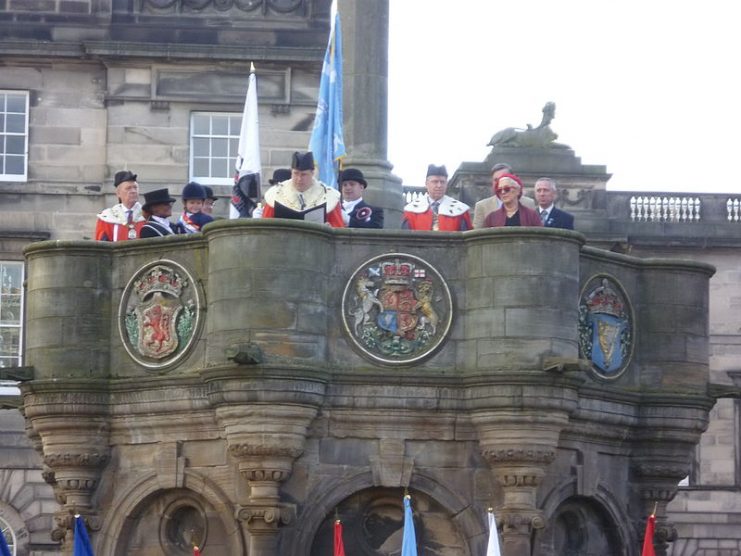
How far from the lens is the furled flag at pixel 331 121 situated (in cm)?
2438

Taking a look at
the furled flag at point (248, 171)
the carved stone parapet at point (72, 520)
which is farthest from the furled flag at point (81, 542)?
the furled flag at point (248, 171)

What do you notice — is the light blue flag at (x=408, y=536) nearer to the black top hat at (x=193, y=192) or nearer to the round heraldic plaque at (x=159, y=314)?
the round heraldic plaque at (x=159, y=314)

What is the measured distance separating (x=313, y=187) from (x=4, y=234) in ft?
74.7

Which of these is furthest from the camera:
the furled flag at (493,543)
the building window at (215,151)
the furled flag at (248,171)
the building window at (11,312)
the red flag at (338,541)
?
the building window at (215,151)

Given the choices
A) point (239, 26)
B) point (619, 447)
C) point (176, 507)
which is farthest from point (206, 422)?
point (239, 26)

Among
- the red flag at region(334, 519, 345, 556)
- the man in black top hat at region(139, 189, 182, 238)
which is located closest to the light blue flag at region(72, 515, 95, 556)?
the red flag at region(334, 519, 345, 556)

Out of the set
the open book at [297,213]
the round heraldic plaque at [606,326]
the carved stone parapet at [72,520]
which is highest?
the open book at [297,213]

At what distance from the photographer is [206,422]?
2120 centimetres

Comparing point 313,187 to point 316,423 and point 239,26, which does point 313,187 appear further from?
point 239,26

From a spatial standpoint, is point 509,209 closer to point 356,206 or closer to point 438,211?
point 438,211

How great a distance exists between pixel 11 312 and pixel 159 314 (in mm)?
22509

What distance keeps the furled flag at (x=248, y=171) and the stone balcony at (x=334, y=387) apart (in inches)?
107

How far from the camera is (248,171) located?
2581cm

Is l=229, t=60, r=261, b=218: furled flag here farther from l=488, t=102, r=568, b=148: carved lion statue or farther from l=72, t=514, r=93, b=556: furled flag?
l=488, t=102, r=568, b=148: carved lion statue
